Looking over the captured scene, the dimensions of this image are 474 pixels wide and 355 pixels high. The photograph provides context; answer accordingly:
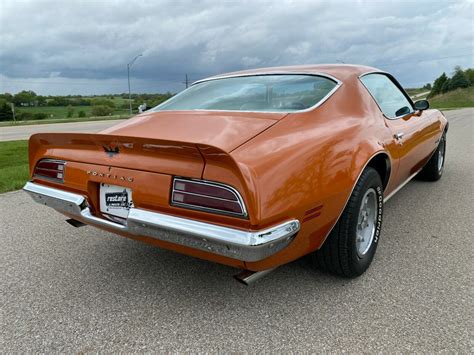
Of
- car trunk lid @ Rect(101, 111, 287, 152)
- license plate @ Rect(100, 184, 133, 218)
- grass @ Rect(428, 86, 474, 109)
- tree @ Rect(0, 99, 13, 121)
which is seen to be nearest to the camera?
car trunk lid @ Rect(101, 111, 287, 152)

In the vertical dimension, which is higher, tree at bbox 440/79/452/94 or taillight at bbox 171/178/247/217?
tree at bbox 440/79/452/94

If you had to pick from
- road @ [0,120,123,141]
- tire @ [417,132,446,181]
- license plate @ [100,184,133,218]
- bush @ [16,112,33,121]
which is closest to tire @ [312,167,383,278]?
license plate @ [100,184,133,218]

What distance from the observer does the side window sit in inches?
123

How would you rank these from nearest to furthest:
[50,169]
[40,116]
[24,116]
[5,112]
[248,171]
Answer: [248,171] < [50,169] < [24,116] < [40,116] < [5,112]

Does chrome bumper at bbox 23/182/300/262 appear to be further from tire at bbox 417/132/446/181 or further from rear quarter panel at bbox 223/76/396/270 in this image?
tire at bbox 417/132/446/181

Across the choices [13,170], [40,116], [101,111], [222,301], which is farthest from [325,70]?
[40,116]

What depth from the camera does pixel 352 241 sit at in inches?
91.4

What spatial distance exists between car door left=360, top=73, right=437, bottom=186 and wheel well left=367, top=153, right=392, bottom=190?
0.41 ft

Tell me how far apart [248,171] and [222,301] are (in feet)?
3.19

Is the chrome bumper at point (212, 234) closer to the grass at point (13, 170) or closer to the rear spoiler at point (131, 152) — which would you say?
the rear spoiler at point (131, 152)

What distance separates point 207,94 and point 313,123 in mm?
1069

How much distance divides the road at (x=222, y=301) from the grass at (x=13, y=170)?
2340 mm

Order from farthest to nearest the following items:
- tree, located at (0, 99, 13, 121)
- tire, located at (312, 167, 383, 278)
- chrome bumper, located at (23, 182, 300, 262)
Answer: tree, located at (0, 99, 13, 121) < tire, located at (312, 167, 383, 278) < chrome bumper, located at (23, 182, 300, 262)

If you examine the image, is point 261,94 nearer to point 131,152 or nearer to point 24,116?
point 131,152
